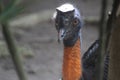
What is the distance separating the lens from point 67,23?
1.71 metres

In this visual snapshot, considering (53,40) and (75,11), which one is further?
(53,40)

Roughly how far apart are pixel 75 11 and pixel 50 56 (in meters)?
3.22

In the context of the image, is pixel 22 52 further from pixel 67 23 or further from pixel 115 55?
pixel 115 55

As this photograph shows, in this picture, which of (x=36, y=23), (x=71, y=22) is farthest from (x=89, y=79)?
(x=36, y=23)

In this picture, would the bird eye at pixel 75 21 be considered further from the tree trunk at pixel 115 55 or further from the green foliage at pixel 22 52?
the green foliage at pixel 22 52

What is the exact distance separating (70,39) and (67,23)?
73 mm

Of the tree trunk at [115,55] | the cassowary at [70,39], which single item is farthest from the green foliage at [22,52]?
the tree trunk at [115,55]

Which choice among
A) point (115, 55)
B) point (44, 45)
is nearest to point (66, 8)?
point (115, 55)

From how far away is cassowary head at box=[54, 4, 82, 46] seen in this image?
1.67 metres

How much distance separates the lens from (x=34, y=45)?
17.0ft

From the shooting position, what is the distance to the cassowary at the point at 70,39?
66.0 inches

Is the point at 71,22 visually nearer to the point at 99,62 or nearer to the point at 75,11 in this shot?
the point at 75,11

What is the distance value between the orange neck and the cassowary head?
0.10 ft

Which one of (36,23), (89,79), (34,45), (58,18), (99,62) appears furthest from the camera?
(36,23)
